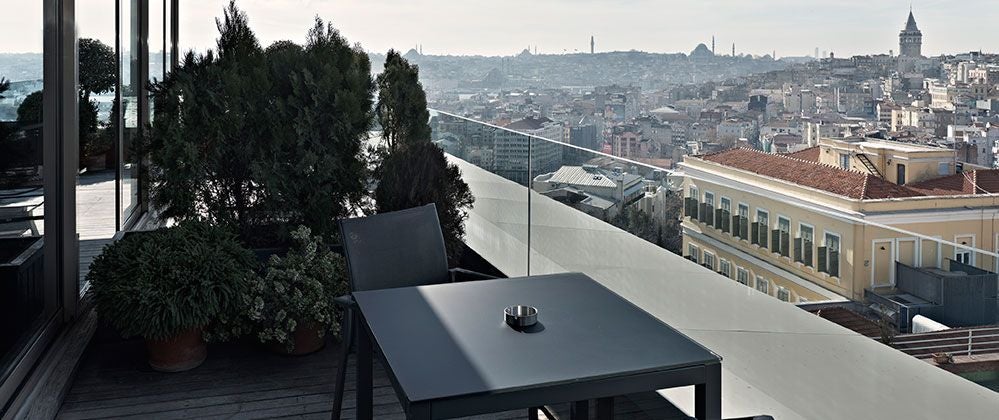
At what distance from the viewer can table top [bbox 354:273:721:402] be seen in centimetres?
179

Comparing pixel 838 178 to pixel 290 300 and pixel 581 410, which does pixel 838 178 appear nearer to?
pixel 581 410

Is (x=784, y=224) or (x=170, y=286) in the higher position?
(x=784, y=224)

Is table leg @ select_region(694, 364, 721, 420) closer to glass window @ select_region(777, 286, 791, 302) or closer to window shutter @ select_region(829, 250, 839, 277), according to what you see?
window shutter @ select_region(829, 250, 839, 277)

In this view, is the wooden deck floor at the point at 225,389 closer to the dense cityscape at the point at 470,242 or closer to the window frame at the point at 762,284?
the dense cityscape at the point at 470,242

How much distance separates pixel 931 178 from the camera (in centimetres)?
238

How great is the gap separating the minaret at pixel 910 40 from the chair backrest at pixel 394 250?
8.23 ft

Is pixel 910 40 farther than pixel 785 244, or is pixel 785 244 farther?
pixel 910 40

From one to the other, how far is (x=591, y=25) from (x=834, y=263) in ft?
31.1

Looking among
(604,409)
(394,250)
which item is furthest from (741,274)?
(394,250)

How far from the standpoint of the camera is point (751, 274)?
2.87 m

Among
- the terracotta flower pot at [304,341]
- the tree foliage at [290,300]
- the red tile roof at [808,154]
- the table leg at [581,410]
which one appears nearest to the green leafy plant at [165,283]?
the tree foliage at [290,300]

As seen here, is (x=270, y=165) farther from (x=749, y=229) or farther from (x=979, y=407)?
(x=979, y=407)

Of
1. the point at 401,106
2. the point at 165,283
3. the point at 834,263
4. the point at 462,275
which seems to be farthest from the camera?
the point at 401,106

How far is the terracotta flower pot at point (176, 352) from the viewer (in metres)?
3.83
